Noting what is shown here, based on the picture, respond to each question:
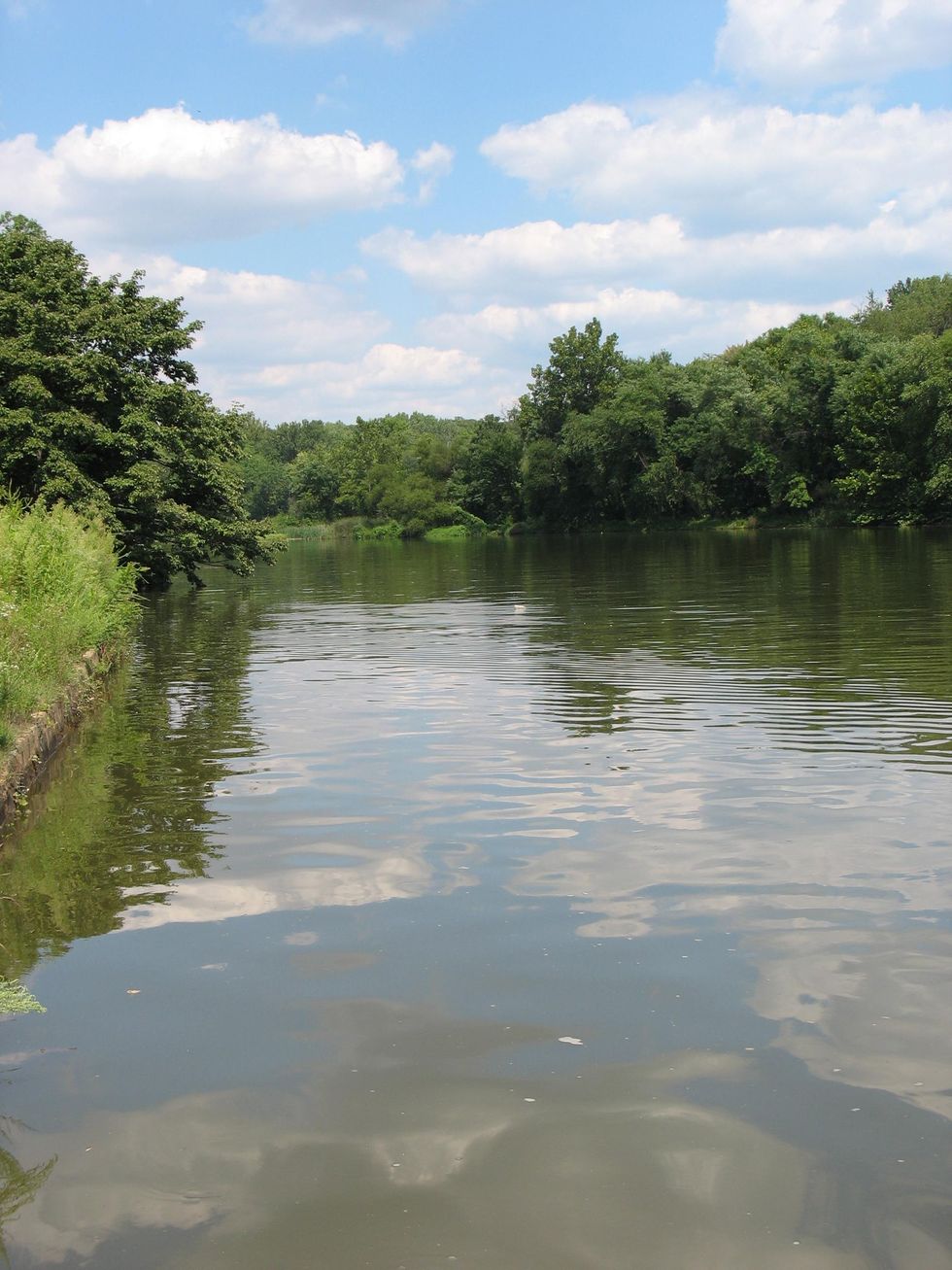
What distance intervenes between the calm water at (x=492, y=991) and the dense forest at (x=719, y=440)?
46329 mm

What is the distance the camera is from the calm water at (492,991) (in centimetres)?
450

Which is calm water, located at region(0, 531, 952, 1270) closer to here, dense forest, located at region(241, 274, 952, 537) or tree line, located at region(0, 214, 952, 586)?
tree line, located at region(0, 214, 952, 586)

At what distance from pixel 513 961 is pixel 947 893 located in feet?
9.25

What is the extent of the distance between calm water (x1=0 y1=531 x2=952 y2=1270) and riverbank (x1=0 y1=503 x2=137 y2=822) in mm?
565

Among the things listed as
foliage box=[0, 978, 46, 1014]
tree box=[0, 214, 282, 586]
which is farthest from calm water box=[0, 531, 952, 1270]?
tree box=[0, 214, 282, 586]

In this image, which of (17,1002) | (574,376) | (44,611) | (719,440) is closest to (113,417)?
(44,611)

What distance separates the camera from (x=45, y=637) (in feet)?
45.0

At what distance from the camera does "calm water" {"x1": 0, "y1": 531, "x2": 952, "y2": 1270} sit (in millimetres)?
4504

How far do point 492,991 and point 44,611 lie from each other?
9.47 meters

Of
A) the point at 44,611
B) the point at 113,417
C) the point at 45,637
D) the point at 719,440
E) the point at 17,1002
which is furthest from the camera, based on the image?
the point at 719,440

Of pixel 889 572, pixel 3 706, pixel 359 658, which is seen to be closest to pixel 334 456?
pixel 889 572

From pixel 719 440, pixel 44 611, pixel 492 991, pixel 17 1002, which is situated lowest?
pixel 492 991

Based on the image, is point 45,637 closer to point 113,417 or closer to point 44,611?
point 44,611

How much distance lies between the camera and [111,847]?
9.59 metres
